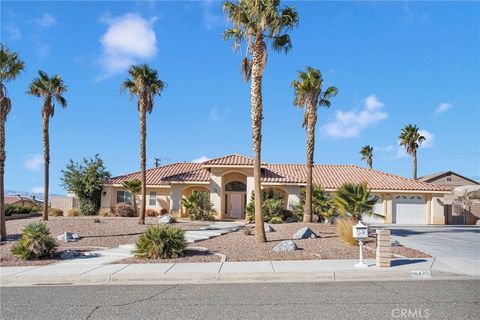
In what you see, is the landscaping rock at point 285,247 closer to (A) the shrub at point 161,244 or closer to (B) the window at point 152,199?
(A) the shrub at point 161,244

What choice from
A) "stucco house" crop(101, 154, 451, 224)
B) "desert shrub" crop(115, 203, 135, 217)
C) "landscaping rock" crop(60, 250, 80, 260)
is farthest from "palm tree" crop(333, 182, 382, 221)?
"desert shrub" crop(115, 203, 135, 217)

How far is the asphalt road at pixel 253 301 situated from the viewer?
7.71 meters

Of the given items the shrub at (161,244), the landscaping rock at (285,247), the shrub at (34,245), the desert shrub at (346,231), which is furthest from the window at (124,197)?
the landscaping rock at (285,247)

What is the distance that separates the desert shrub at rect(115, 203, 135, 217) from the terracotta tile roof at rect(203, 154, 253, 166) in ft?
23.1

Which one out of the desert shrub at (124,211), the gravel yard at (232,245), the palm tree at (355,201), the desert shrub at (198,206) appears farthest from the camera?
the desert shrub at (124,211)

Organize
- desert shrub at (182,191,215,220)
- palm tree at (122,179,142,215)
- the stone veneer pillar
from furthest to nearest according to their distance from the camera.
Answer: palm tree at (122,179,142,215) → desert shrub at (182,191,215,220) → the stone veneer pillar

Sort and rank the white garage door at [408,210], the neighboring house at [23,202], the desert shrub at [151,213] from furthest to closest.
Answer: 1. the neighboring house at [23,202]
2. the white garage door at [408,210]
3. the desert shrub at [151,213]

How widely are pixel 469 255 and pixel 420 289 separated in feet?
21.3

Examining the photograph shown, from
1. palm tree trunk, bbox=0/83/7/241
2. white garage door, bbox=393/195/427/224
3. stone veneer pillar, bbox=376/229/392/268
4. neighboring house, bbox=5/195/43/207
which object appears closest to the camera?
stone veneer pillar, bbox=376/229/392/268

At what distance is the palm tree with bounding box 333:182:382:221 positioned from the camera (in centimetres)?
1855

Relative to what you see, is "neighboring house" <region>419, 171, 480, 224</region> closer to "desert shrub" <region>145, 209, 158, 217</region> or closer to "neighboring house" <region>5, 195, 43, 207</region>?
"desert shrub" <region>145, 209, 158, 217</region>

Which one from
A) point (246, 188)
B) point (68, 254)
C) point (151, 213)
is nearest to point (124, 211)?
point (151, 213)

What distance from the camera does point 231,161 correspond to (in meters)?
34.0

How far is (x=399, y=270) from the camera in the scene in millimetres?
11594
